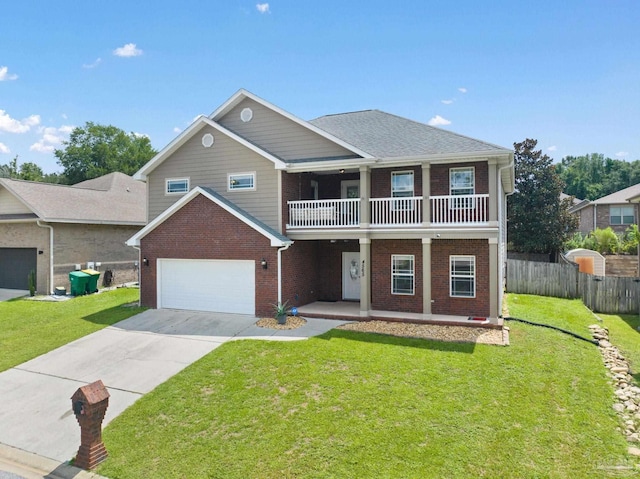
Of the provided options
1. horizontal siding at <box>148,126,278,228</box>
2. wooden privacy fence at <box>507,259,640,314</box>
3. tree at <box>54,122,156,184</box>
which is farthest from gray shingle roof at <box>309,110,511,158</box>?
tree at <box>54,122,156,184</box>

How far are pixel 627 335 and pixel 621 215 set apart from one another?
26713 millimetres

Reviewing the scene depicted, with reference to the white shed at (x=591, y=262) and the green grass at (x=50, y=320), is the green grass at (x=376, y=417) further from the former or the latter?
the white shed at (x=591, y=262)

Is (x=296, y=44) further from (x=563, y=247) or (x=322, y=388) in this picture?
(x=563, y=247)

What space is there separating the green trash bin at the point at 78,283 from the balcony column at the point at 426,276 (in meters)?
15.5

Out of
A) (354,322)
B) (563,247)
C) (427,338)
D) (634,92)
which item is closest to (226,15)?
(354,322)

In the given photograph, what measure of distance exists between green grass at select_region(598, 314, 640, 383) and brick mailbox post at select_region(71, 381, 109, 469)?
36.7 feet

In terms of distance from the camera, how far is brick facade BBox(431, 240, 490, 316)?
13281mm

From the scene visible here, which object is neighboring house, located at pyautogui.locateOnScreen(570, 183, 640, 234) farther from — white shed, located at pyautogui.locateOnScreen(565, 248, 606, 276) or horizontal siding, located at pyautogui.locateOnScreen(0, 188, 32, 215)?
horizontal siding, located at pyautogui.locateOnScreen(0, 188, 32, 215)

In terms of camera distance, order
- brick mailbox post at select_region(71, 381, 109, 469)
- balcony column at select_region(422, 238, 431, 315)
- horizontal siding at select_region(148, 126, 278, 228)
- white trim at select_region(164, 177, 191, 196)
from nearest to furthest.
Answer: brick mailbox post at select_region(71, 381, 109, 469)
balcony column at select_region(422, 238, 431, 315)
horizontal siding at select_region(148, 126, 278, 228)
white trim at select_region(164, 177, 191, 196)

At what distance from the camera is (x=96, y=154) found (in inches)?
2036

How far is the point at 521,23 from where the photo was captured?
42.3 ft

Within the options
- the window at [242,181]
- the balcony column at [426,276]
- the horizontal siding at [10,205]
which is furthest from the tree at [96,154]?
the balcony column at [426,276]

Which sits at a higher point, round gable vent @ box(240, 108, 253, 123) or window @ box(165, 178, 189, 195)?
round gable vent @ box(240, 108, 253, 123)

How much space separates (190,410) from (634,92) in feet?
69.6
